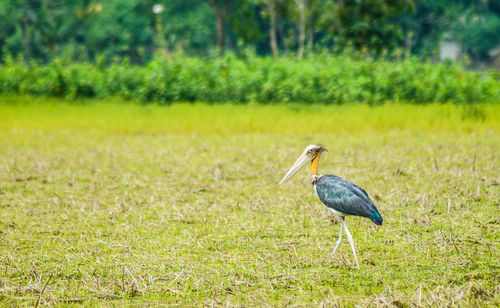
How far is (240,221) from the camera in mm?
5289

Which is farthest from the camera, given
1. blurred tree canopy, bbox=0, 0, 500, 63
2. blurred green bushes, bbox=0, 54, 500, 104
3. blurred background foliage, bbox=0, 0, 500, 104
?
blurred tree canopy, bbox=0, 0, 500, 63

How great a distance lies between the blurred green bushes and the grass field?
1.78 m

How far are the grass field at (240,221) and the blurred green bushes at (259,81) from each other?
1778 millimetres

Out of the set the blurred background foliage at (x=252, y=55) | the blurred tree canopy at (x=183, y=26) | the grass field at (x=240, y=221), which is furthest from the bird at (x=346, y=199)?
the blurred tree canopy at (x=183, y=26)

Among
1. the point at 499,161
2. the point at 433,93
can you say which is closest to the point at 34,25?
the point at 433,93

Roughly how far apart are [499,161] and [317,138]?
3.62 meters

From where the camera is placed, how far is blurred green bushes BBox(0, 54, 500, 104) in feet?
43.2

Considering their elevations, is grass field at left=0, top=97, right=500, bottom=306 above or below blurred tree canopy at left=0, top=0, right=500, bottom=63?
→ below

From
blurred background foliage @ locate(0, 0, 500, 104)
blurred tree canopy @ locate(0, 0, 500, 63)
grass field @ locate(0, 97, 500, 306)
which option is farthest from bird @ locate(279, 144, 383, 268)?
blurred tree canopy @ locate(0, 0, 500, 63)

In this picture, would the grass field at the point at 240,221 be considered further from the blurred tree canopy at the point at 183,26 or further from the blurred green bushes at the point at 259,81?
the blurred tree canopy at the point at 183,26

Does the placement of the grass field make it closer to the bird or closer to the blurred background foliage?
the bird

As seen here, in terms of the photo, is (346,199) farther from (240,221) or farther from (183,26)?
(183,26)

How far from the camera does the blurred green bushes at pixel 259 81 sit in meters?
13.2

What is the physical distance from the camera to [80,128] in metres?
12.3
